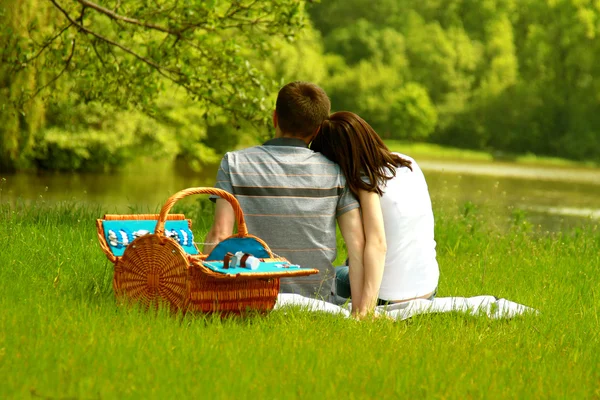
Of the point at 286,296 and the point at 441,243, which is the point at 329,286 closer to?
the point at 286,296

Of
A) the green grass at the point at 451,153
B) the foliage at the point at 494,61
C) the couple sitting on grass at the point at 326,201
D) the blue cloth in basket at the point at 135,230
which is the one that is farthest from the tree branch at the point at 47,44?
the foliage at the point at 494,61

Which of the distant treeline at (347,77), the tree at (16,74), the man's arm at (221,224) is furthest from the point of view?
the distant treeline at (347,77)

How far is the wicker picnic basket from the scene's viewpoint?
11.0 ft

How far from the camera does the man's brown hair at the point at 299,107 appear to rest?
3852 mm

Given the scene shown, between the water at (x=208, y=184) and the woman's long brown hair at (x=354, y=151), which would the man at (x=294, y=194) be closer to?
the woman's long brown hair at (x=354, y=151)

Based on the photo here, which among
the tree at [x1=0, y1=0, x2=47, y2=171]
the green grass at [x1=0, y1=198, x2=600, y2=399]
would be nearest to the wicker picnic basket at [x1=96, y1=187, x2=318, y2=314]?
the green grass at [x1=0, y1=198, x2=600, y2=399]

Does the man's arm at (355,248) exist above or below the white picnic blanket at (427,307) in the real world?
above

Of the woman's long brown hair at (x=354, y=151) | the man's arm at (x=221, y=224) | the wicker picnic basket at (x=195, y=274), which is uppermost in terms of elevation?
the woman's long brown hair at (x=354, y=151)

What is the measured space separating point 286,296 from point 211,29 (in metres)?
4.75

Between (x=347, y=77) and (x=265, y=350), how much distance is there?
5524 cm

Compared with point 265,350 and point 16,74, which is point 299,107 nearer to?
point 265,350

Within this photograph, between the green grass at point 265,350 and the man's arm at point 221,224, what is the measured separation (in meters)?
0.42

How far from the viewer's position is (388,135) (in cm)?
6066

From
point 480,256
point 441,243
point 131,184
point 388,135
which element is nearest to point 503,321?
point 480,256
